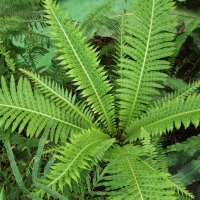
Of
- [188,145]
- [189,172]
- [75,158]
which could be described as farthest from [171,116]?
[75,158]

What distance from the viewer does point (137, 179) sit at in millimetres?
1262

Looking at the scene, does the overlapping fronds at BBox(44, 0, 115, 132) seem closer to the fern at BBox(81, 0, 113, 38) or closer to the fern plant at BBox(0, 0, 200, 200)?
the fern plant at BBox(0, 0, 200, 200)

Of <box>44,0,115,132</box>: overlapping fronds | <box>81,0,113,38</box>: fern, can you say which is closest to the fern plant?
<box>44,0,115,132</box>: overlapping fronds

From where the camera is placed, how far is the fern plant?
126cm

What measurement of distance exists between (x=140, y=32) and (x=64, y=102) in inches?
21.7

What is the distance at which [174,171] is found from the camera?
1679mm

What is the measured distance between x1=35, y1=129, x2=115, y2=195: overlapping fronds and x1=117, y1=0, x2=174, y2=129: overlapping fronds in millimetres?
312

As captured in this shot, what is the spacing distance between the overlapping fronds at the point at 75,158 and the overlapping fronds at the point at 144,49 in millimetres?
312

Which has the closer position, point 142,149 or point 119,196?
A: point 119,196

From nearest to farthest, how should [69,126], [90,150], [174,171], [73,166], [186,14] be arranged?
[73,166]
[90,150]
[69,126]
[174,171]
[186,14]

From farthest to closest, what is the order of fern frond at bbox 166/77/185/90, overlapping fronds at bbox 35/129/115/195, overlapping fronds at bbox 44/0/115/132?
fern frond at bbox 166/77/185/90 → overlapping fronds at bbox 44/0/115/132 → overlapping fronds at bbox 35/129/115/195

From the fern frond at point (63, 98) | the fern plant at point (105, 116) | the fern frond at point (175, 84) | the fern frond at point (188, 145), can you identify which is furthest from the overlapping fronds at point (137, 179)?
the fern frond at point (175, 84)

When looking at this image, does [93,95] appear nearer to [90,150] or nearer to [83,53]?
[83,53]

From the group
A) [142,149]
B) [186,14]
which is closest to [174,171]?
[142,149]
